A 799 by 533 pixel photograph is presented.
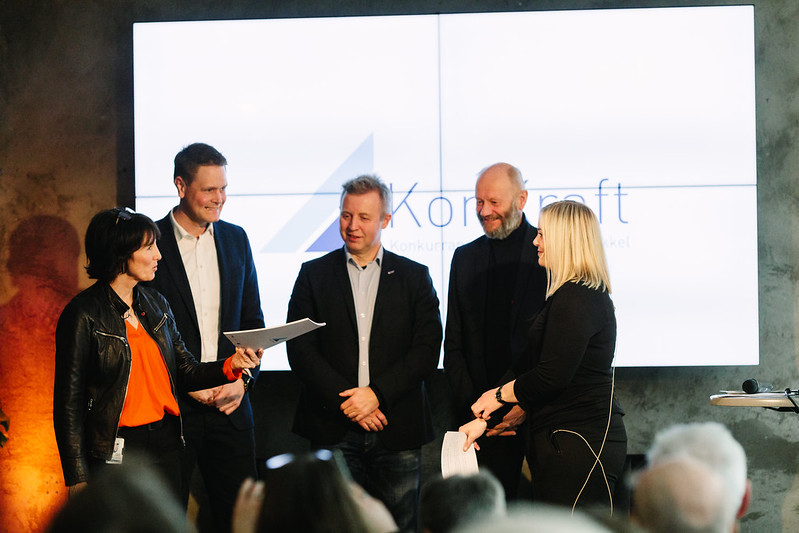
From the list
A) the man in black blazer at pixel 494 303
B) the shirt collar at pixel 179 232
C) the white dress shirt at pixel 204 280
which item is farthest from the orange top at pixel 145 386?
the man in black blazer at pixel 494 303

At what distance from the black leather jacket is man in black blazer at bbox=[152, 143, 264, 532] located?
70cm

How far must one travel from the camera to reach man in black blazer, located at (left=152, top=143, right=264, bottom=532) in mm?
3887

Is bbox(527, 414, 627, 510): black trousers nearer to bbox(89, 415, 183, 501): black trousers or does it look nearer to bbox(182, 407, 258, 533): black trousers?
bbox(89, 415, 183, 501): black trousers

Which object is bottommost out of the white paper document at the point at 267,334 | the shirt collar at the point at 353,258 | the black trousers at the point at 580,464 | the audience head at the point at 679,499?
the black trousers at the point at 580,464

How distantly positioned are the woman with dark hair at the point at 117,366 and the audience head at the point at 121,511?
1.98 metres

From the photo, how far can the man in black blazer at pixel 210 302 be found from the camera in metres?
3.89

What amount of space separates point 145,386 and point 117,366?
14 centimetres

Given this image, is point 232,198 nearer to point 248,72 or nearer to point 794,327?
point 248,72

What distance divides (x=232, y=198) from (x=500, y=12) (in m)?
1.78

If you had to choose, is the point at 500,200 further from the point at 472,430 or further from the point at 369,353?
the point at 472,430

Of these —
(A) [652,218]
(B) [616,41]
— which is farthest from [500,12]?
(A) [652,218]

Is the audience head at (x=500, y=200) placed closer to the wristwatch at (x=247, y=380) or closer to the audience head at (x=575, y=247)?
the audience head at (x=575, y=247)

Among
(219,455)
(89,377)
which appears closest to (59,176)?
(219,455)

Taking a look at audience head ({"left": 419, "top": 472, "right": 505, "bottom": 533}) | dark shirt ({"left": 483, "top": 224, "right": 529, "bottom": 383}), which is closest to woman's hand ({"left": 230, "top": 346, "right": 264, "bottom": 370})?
dark shirt ({"left": 483, "top": 224, "right": 529, "bottom": 383})
